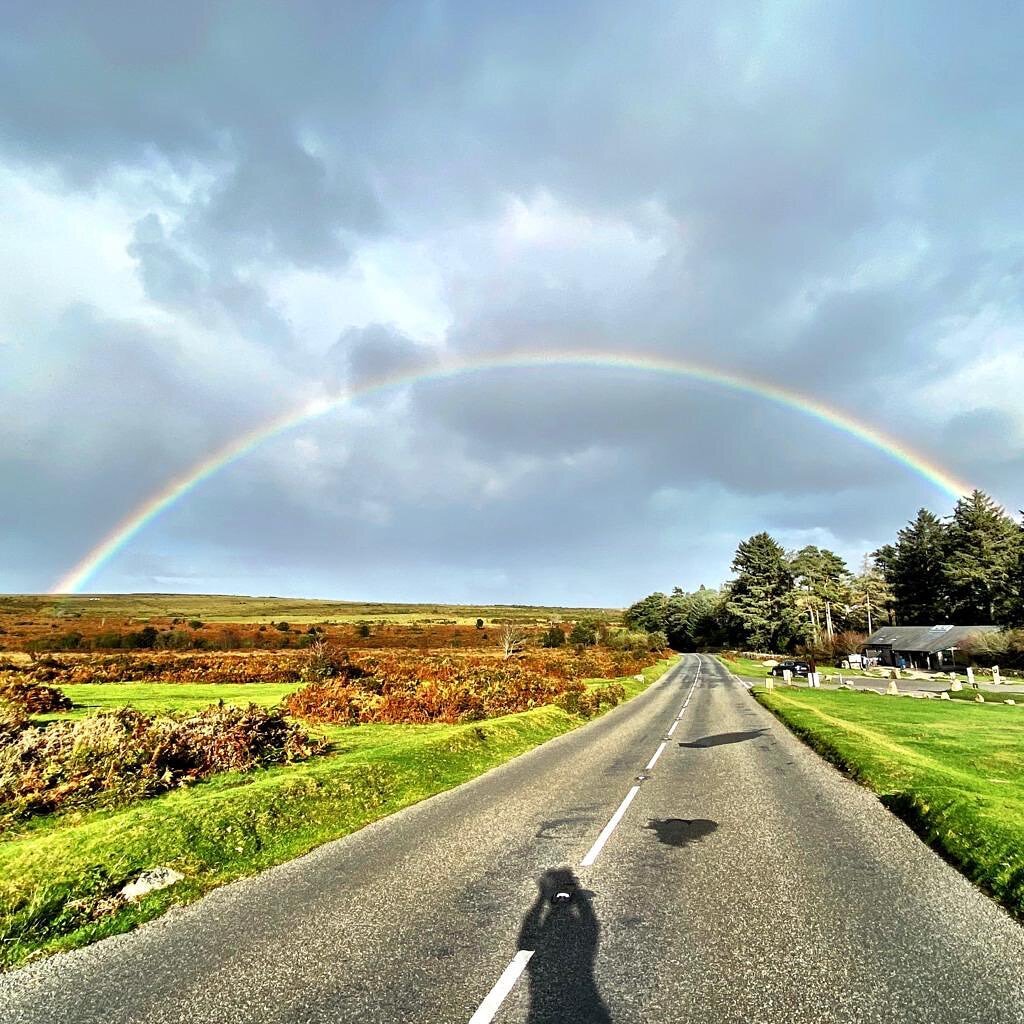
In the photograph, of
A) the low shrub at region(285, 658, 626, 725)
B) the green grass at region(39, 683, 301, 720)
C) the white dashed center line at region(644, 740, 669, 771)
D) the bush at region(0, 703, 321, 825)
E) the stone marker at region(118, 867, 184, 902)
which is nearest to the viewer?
the stone marker at region(118, 867, 184, 902)

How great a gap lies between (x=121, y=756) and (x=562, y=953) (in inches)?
530

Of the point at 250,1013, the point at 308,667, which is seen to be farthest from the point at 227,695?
the point at 250,1013

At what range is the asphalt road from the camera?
5406 mm

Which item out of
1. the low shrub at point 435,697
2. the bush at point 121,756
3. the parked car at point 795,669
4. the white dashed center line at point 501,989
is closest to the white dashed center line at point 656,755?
the low shrub at point 435,697

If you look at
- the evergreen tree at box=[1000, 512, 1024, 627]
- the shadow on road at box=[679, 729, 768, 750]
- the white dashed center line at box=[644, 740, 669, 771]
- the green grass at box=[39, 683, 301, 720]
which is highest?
the evergreen tree at box=[1000, 512, 1024, 627]

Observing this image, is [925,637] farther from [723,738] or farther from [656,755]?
[656,755]

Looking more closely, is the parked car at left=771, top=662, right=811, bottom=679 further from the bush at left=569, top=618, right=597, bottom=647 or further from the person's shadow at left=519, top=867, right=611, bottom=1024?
the person's shadow at left=519, top=867, right=611, bottom=1024

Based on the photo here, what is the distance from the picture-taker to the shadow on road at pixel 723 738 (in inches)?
882

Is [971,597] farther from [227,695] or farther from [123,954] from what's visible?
[123,954]

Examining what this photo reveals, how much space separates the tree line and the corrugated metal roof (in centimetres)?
356

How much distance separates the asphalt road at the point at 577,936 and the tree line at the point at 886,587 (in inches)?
3139

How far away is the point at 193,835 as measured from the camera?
10.3m

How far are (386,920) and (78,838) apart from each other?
21.0ft

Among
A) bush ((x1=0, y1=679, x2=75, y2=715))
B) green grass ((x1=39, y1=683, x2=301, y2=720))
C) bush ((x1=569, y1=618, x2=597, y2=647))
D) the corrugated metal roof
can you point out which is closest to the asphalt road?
green grass ((x1=39, y1=683, x2=301, y2=720))
